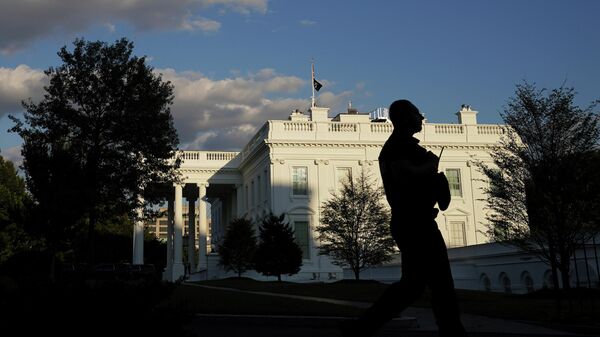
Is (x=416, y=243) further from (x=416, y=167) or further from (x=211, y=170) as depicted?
(x=211, y=170)

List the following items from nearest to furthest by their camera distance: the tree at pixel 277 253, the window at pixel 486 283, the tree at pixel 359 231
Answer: the tree at pixel 359 231 < the window at pixel 486 283 < the tree at pixel 277 253

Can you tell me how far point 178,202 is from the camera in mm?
60375

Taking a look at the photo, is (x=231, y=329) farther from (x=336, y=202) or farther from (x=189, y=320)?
(x=336, y=202)

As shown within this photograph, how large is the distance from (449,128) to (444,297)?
52.0 metres

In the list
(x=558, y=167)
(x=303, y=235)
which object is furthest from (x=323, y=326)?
(x=303, y=235)

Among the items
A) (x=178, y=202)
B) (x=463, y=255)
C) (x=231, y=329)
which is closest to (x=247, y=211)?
(x=178, y=202)

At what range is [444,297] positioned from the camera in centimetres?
450

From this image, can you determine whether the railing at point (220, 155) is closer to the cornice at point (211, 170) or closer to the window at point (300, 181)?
the cornice at point (211, 170)

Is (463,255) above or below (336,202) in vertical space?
below

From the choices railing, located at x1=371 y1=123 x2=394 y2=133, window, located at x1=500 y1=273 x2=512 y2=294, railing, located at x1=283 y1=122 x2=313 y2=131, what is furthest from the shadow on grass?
railing, located at x1=371 y1=123 x2=394 y2=133

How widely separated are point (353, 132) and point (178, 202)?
19316 millimetres

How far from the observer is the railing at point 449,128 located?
54469 millimetres

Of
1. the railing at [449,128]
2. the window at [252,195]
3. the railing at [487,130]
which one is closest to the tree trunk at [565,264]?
the railing at [449,128]

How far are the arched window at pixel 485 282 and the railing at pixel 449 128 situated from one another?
68.1ft
